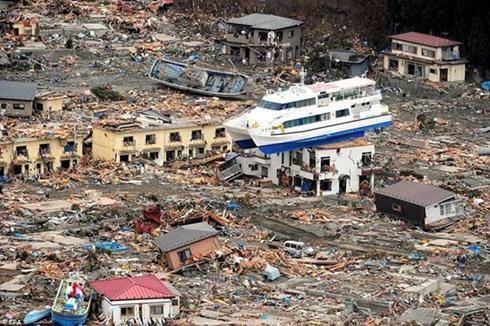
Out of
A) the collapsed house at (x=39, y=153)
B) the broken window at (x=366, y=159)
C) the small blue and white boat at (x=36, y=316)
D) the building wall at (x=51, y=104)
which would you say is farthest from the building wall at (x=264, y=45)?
the small blue and white boat at (x=36, y=316)

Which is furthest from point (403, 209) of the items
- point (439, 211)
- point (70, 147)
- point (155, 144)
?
point (70, 147)

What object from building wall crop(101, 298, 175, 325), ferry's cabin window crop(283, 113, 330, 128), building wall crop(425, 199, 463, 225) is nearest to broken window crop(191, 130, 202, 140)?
ferry's cabin window crop(283, 113, 330, 128)

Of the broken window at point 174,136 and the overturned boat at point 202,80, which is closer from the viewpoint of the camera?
the broken window at point 174,136

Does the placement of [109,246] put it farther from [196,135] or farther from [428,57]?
[428,57]

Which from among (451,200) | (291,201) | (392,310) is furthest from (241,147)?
(392,310)

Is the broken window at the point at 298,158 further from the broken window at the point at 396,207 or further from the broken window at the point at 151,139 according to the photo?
the broken window at the point at 151,139

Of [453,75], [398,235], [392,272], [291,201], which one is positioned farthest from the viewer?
[453,75]

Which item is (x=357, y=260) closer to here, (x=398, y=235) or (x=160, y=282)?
(x=398, y=235)
